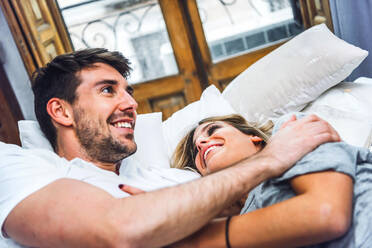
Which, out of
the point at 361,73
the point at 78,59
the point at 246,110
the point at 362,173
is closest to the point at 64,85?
the point at 78,59

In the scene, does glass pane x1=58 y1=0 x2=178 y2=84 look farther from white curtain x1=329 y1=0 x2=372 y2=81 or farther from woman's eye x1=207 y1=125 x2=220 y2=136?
woman's eye x1=207 y1=125 x2=220 y2=136

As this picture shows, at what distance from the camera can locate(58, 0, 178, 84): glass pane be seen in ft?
8.91

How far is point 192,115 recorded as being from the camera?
71.6 inches

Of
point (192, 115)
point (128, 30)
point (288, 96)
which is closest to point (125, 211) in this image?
point (192, 115)

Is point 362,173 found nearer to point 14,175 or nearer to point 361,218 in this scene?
point 361,218

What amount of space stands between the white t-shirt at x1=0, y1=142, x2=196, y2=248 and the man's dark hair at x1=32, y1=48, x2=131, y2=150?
0.27 m

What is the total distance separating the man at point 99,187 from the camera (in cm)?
83

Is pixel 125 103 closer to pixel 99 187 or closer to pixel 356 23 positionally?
pixel 99 187

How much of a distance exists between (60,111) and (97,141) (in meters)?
0.22

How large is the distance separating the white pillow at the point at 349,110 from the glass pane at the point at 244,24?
1088 millimetres

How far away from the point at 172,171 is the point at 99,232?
61 cm

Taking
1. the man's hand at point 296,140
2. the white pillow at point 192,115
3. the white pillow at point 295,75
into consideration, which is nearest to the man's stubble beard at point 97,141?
the white pillow at point 192,115

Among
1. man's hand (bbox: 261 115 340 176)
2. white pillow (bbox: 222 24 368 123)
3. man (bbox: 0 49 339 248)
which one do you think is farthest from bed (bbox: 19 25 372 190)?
man's hand (bbox: 261 115 340 176)

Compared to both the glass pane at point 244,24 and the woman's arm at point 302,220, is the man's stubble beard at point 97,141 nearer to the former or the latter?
the woman's arm at point 302,220
